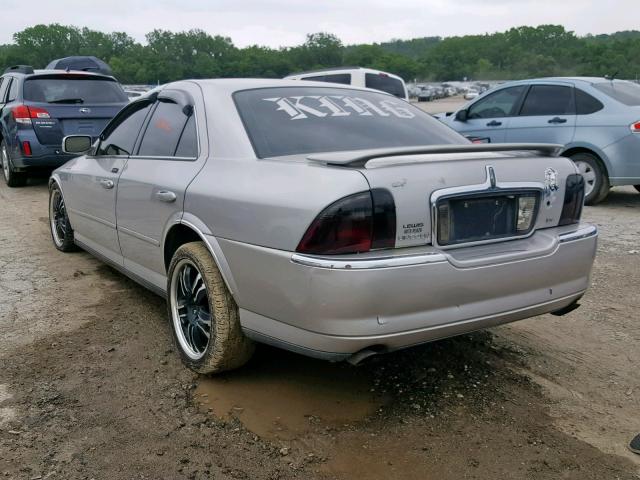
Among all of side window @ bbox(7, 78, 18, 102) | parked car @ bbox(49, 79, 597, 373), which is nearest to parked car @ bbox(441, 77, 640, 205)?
parked car @ bbox(49, 79, 597, 373)

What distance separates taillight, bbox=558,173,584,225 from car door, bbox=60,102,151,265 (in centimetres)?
266

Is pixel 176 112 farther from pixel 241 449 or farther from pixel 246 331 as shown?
pixel 241 449

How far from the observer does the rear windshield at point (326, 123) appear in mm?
3098

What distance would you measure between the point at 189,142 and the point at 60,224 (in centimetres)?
287

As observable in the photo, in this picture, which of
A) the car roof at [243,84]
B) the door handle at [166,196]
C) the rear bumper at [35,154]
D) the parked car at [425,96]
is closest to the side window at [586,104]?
the car roof at [243,84]

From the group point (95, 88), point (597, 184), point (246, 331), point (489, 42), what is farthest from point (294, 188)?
point (489, 42)

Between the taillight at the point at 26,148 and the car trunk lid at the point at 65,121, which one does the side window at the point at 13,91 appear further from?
the taillight at the point at 26,148

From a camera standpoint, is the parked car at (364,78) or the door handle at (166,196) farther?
the parked car at (364,78)

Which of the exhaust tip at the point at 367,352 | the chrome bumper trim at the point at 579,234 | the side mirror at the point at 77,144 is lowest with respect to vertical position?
the exhaust tip at the point at 367,352

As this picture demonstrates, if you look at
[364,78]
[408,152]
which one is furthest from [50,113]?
[408,152]

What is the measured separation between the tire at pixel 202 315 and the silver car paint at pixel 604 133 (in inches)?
243

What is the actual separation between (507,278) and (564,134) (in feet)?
19.8

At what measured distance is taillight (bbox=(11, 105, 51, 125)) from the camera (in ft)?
28.0

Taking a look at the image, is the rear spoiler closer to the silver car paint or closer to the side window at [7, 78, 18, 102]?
the silver car paint
